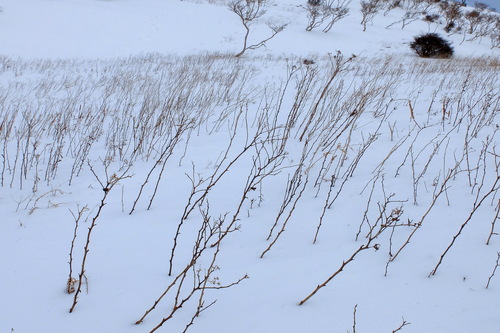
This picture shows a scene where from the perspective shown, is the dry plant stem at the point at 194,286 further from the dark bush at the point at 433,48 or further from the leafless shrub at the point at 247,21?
the dark bush at the point at 433,48

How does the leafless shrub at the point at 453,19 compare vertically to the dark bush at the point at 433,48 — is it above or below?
above

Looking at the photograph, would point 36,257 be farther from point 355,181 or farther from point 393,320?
point 355,181

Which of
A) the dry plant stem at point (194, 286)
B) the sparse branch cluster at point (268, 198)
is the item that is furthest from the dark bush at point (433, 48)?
the dry plant stem at point (194, 286)

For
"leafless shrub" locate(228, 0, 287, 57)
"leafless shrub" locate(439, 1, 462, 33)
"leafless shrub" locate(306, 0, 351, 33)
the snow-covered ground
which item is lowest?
the snow-covered ground

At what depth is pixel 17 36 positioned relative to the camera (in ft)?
41.8

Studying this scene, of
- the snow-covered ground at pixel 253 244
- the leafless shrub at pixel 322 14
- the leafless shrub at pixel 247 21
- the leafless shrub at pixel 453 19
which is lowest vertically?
the snow-covered ground at pixel 253 244

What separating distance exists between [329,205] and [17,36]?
15659mm

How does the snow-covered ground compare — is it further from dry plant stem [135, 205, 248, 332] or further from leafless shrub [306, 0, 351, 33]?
leafless shrub [306, 0, 351, 33]

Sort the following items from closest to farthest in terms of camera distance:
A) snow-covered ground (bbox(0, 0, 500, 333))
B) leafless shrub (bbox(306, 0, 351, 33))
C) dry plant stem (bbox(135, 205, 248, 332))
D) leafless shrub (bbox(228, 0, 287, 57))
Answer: dry plant stem (bbox(135, 205, 248, 332)) → snow-covered ground (bbox(0, 0, 500, 333)) → leafless shrub (bbox(228, 0, 287, 57)) → leafless shrub (bbox(306, 0, 351, 33))

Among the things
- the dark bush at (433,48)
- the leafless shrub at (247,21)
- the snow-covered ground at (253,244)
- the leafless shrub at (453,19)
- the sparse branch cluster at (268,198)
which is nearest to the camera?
the snow-covered ground at (253,244)

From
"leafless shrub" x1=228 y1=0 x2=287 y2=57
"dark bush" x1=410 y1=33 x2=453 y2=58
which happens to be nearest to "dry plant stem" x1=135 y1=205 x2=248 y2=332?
"leafless shrub" x1=228 y1=0 x2=287 y2=57

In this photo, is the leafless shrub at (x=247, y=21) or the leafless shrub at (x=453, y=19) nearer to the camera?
the leafless shrub at (x=247, y=21)

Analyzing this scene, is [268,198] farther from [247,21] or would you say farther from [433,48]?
[433,48]

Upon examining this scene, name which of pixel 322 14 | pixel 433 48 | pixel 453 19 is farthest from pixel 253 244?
pixel 453 19
